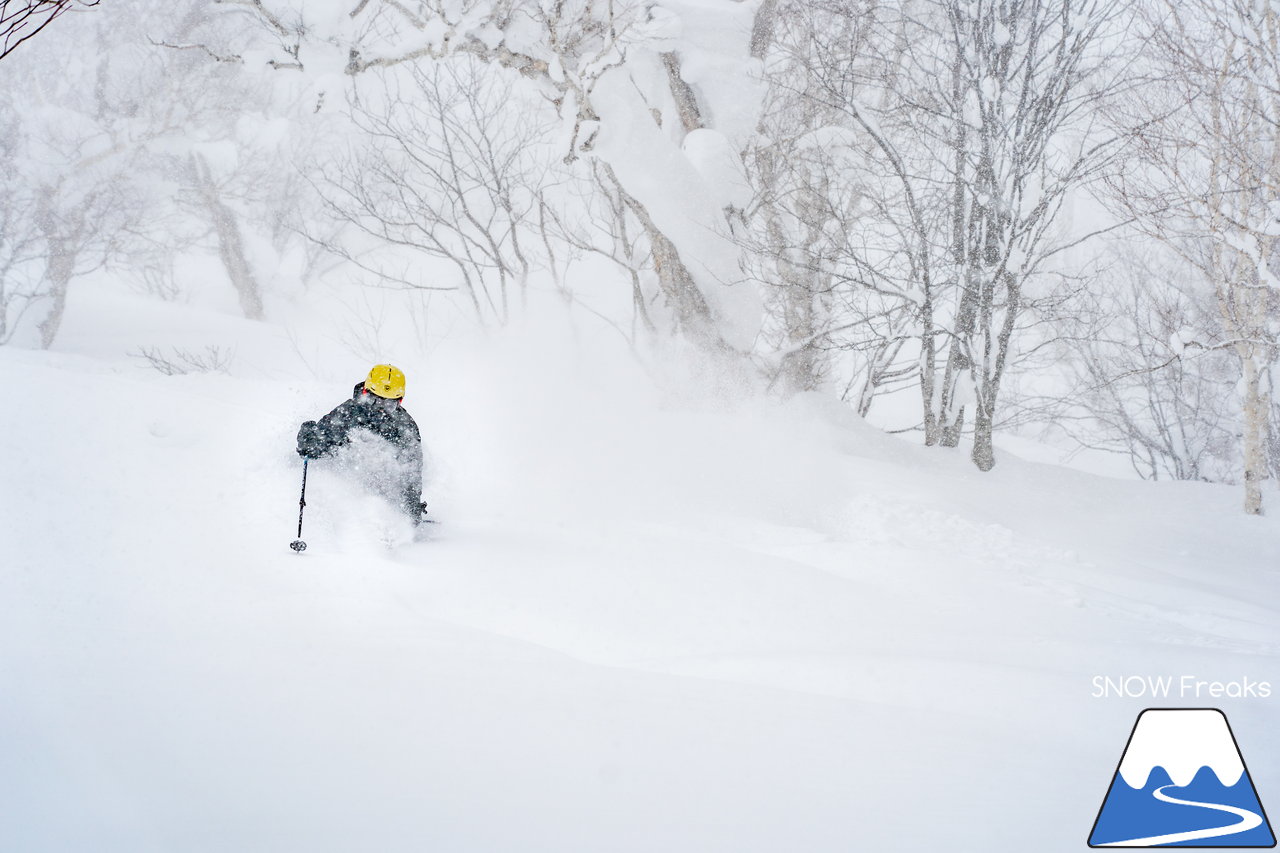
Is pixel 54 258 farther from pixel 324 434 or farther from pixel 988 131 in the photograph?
pixel 988 131

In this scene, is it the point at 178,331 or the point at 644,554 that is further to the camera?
the point at 178,331

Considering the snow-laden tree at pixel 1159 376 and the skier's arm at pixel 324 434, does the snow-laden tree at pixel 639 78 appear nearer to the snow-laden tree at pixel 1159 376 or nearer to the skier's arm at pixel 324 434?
the skier's arm at pixel 324 434

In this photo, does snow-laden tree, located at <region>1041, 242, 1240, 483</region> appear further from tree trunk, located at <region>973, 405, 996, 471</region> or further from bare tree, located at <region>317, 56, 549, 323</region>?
bare tree, located at <region>317, 56, 549, 323</region>

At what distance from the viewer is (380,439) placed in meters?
4.68

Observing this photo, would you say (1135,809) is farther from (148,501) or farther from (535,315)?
(535,315)

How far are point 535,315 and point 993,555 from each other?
8.59m

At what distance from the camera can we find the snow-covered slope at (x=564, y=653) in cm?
202

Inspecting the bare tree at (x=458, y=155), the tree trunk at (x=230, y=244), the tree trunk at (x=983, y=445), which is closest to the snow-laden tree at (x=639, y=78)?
the bare tree at (x=458, y=155)

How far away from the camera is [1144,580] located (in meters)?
4.83

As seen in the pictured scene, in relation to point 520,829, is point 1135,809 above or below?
above

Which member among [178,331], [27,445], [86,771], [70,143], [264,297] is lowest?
[86,771]

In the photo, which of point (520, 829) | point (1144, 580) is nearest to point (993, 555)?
point (1144, 580)

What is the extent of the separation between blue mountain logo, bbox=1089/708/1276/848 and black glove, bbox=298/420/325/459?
4189 mm

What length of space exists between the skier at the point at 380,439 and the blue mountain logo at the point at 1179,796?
3905 millimetres
